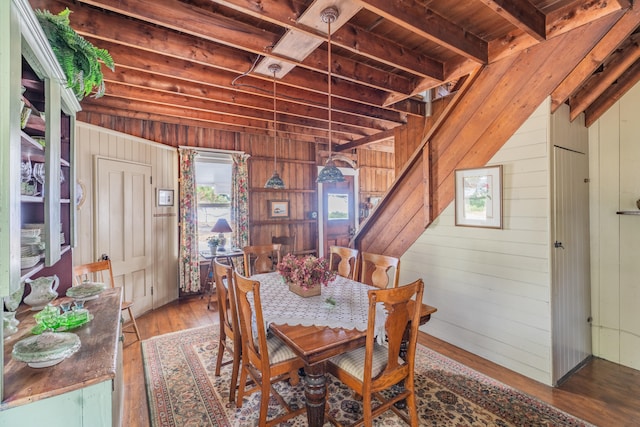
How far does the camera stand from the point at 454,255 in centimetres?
313

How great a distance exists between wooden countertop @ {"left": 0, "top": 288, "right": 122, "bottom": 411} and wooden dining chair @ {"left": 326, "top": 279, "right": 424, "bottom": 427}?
48.5 inches

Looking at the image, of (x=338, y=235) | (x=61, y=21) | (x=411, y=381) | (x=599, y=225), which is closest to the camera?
(x=61, y=21)

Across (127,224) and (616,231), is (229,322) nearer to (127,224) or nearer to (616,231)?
(127,224)

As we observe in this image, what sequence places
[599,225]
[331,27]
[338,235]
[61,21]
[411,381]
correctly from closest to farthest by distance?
[61,21]
[411,381]
[331,27]
[599,225]
[338,235]

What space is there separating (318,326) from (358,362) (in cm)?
34

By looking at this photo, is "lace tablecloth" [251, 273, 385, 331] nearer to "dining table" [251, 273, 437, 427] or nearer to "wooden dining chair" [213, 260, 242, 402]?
"dining table" [251, 273, 437, 427]

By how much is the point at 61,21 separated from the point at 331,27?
1.64 metres

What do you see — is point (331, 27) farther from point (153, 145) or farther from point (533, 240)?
point (153, 145)

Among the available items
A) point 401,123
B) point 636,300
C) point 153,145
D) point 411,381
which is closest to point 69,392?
point 411,381

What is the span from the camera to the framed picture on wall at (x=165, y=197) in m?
4.50

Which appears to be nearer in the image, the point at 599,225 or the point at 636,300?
the point at 636,300

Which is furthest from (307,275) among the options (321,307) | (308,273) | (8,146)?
(8,146)

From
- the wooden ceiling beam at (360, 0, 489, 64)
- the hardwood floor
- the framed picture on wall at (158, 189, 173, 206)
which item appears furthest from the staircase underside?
the framed picture on wall at (158, 189, 173, 206)

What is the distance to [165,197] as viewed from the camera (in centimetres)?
459
